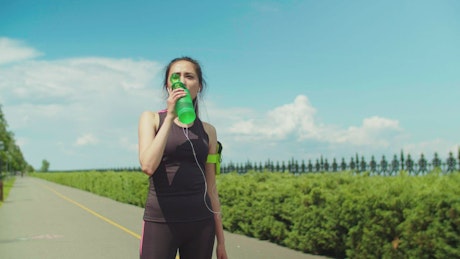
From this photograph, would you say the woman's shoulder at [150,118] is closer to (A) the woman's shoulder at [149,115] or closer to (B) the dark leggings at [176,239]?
(A) the woman's shoulder at [149,115]

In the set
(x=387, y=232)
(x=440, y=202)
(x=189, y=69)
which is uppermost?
(x=189, y=69)

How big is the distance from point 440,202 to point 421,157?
19.7 metres

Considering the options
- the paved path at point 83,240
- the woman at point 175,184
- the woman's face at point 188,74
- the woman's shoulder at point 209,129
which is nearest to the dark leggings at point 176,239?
the woman at point 175,184

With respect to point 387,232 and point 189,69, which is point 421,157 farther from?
point 189,69

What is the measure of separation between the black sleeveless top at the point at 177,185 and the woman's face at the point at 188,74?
233 mm

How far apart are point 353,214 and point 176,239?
591cm

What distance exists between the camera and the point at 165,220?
8.29 ft

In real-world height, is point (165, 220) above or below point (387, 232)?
above

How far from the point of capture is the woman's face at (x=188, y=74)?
265cm

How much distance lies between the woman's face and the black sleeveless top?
0.23 meters

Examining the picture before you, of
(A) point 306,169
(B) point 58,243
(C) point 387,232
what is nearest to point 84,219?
(B) point 58,243

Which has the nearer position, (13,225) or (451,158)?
(13,225)

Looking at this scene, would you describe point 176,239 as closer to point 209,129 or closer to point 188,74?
point 209,129

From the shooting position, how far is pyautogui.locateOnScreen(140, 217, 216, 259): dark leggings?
2.54m
